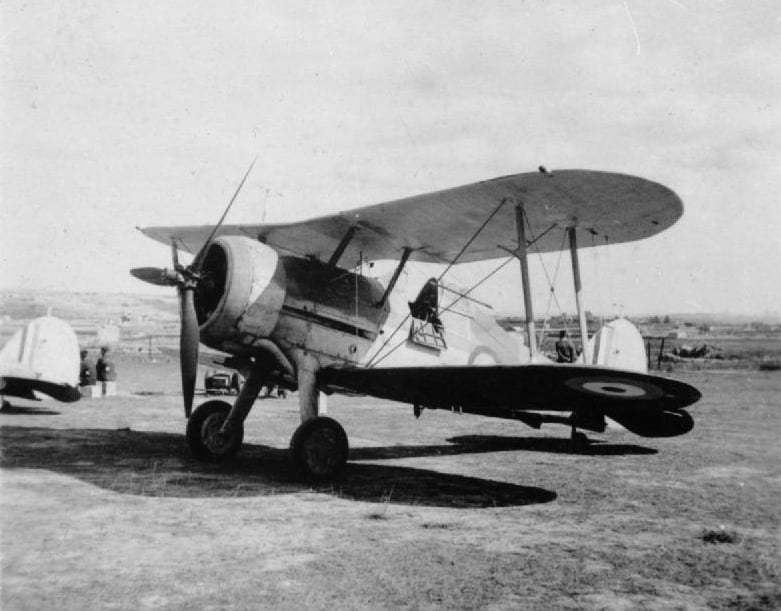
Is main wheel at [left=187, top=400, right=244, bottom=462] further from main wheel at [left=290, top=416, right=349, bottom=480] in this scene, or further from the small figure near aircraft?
the small figure near aircraft

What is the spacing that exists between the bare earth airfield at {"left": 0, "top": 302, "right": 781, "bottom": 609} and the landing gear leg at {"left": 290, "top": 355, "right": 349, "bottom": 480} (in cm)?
18

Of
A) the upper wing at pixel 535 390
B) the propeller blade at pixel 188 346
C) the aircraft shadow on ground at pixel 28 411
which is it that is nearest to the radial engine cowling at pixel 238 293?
the propeller blade at pixel 188 346

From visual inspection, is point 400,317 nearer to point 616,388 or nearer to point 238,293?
point 238,293

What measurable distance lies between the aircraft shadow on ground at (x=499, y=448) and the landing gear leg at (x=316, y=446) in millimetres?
1816

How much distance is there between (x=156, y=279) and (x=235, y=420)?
6.45 feet

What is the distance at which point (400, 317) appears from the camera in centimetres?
850

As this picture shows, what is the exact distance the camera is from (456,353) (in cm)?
890

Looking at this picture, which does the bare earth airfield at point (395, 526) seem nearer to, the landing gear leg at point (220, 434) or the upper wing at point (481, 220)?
the landing gear leg at point (220, 434)

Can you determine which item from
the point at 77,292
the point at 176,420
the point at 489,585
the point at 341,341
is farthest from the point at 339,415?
the point at 77,292

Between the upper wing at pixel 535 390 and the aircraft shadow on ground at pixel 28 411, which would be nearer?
the upper wing at pixel 535 390

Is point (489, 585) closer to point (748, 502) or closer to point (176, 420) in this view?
point (748, 502)

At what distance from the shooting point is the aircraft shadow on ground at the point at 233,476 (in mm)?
6465

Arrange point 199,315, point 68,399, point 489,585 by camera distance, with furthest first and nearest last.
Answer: point 68,399, point 199,315, point 489,585

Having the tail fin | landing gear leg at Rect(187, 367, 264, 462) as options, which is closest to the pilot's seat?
landing gear leg at Rect(187, 367, 264, 462)
